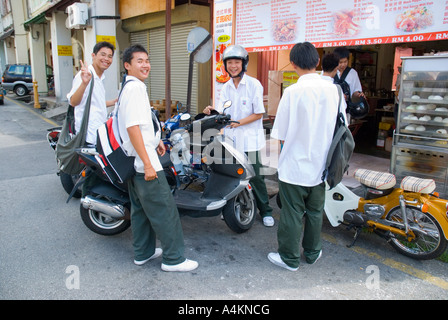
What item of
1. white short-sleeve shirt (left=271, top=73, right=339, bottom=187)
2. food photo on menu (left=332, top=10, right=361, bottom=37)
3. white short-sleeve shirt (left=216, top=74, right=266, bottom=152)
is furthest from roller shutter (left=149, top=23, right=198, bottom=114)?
white short-sleeve shirt (left=271, top=73, right=339, bottom=187)

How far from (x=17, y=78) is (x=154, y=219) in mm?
20167

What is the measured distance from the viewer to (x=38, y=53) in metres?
18.7

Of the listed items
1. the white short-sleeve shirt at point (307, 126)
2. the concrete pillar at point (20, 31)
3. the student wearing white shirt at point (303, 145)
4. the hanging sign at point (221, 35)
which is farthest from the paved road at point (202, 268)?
the concrete pillar at point (20, 31)

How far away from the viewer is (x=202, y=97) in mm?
10000

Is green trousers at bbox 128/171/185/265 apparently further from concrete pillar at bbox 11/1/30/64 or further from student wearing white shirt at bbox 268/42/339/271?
concrete pillar at bbox 11/1/30/64

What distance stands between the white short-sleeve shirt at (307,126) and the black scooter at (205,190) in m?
0.77

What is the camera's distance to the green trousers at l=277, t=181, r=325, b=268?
3.08 metres

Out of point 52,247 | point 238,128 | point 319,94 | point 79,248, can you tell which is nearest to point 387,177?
point 319,94

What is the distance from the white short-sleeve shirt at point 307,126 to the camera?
2.88m

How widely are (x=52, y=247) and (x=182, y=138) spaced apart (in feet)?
5.68
